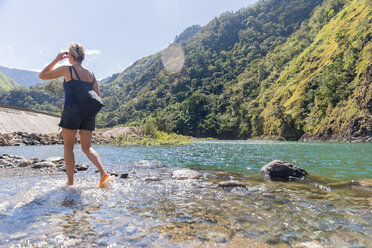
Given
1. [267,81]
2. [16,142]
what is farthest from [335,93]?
[16,142]

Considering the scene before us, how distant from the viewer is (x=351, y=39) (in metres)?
49.8

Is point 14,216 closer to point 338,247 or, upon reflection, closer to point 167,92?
point 338,247

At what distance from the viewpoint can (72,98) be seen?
458 centimetres

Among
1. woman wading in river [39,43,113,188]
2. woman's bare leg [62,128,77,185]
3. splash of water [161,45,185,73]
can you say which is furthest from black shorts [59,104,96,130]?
splash of water [161,45,185,73]

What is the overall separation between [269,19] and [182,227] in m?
204

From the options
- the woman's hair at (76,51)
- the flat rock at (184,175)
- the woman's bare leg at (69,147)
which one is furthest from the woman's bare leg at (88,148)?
the flat rock at (184,175)

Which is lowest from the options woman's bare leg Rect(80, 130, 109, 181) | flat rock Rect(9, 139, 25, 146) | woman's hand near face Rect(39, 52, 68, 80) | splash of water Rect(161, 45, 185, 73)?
flat rock Rect(9, 139, 25, 146)

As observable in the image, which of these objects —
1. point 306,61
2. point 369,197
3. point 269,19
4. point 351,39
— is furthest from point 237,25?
point 369,197

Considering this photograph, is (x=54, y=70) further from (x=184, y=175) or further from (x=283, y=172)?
(x=283, y=172)

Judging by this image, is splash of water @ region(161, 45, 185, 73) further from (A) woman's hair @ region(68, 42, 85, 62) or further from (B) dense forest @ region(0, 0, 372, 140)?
(A) woman's hair @ region(68, 42, 85, 62)

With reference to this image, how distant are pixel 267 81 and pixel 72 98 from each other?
10503 cm

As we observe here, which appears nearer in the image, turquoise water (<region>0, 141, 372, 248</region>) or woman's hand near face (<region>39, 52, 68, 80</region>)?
turquoise water (<region>0, 141, 372, 248</region>)

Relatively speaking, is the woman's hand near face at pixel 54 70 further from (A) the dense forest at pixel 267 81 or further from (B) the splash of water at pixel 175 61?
(B) the splash of water at pixel 175 61

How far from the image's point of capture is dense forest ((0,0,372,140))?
44.6 metres
